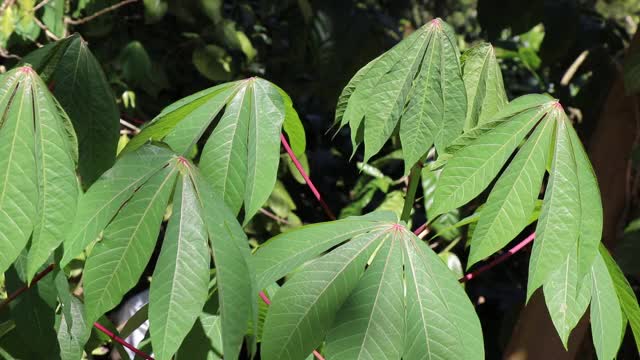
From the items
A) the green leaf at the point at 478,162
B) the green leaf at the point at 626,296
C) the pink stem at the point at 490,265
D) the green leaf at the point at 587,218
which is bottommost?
the green leaf at the point at 626,296

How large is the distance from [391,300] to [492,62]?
323mm

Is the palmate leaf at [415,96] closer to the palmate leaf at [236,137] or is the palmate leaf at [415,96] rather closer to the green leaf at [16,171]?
the palmate leaf at [236,137]

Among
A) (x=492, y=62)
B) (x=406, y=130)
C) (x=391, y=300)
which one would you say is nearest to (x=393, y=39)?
(x=492, y=62)

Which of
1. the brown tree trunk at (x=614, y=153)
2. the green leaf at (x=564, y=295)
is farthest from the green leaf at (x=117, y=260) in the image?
the brown tree trunk at (x=614, y=153)

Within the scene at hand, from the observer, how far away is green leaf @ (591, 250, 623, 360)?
2.28ft

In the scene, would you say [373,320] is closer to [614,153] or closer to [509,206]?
[509,206]

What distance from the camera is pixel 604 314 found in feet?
2.34

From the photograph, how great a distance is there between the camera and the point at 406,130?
713 mm

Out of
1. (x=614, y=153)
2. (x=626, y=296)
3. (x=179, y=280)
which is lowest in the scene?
(x=614, y=153)

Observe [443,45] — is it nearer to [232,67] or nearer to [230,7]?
[232,67]

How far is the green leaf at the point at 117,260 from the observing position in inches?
23.3

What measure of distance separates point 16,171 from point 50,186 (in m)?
0.03

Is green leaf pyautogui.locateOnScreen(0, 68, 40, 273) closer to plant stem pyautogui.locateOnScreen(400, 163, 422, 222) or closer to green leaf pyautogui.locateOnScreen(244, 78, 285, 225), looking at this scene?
green leaf pyautogui.locateOnScreen(244, 78, 285, 225)

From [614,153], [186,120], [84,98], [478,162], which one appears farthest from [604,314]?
[614,153]
